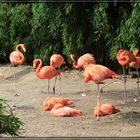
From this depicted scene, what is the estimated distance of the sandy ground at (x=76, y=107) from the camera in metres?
5.62

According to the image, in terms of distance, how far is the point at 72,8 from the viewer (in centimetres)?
1023

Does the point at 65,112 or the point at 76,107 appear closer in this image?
the point at 65,112

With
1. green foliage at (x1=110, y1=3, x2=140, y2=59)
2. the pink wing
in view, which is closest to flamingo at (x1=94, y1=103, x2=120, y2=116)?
the pink wing

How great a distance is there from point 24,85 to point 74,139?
4.23m

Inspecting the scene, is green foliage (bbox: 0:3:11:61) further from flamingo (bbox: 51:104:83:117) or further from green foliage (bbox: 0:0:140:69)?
flamingo (bbox: 51:104:83:117)

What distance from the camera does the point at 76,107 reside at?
22.9 feet

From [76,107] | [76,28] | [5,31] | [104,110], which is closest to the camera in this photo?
[104,110]

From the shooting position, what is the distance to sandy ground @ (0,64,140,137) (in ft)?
18.5

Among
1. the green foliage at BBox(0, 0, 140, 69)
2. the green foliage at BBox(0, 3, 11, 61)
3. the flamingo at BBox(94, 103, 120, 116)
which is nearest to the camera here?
the flamingo at BBox(94, 103, 120, 116)

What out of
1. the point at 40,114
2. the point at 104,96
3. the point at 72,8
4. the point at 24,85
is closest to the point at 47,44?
the point at 72,8

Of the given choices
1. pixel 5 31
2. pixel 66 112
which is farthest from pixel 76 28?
pixel 66 112

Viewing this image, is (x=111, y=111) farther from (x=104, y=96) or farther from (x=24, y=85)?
(x=24, y=85)

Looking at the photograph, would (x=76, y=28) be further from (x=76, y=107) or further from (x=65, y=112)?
(x=65, y=112)

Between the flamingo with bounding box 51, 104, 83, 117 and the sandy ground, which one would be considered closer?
the sandy ground
